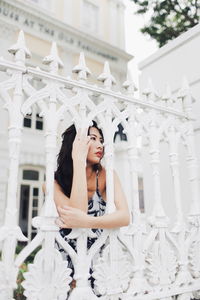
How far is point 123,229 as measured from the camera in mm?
1854

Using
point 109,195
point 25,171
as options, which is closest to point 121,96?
point 109,195

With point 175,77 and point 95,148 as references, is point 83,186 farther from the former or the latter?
point 175,77

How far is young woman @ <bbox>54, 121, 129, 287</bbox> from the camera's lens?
60.5 inches

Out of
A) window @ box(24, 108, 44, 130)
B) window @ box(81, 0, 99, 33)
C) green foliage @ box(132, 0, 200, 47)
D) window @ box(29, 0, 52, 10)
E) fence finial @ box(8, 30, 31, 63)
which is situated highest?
window @ box(81, 0, 99, 33)

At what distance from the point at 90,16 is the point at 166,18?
699 cm

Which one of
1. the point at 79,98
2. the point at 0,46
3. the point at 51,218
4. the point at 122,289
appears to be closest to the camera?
the point at 51,218

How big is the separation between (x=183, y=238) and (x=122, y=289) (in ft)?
2.21

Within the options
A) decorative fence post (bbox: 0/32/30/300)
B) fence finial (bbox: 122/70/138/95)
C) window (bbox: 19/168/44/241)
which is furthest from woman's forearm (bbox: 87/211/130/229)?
window (bbox: 19/168/44/241)

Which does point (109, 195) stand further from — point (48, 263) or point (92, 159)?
point (48, 263)

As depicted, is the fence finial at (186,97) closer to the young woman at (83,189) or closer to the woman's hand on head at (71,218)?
the young woman at (83,189)

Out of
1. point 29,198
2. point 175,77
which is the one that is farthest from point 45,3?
point 175,77

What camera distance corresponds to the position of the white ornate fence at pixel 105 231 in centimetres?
141

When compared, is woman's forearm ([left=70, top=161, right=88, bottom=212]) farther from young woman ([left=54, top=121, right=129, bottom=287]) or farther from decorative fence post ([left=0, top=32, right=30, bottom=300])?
decorative fence post ([left=0, top=32, right=30, bottom=300])

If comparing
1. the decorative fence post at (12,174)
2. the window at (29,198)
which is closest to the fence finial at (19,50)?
the decorative fence post at (12,174)
